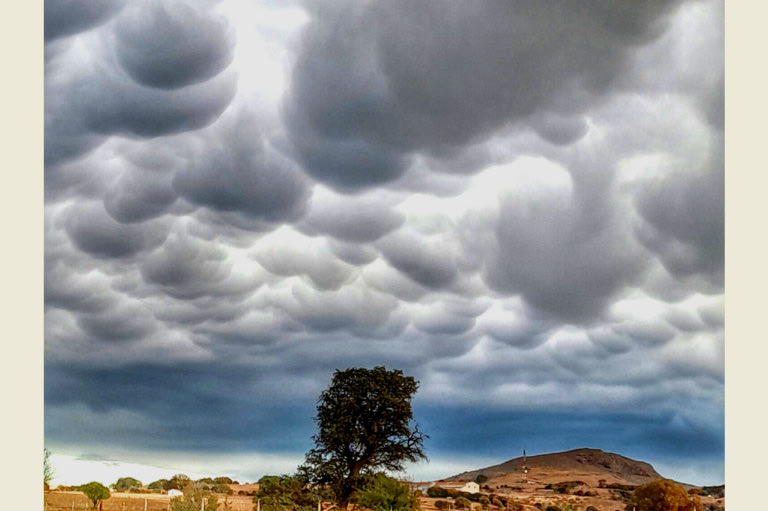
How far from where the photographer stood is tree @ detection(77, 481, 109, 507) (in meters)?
47.7

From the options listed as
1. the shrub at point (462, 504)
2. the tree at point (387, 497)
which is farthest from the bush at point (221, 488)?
the tree at point (387, 497)

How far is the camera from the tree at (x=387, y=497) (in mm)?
28047

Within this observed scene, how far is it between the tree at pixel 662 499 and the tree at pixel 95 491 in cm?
2965

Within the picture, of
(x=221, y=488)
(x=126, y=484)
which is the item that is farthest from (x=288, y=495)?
(x=126, y=484)

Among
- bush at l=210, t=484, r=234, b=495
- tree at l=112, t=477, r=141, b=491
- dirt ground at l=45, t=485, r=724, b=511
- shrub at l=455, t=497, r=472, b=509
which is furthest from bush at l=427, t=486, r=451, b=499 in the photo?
tree at l=112, t=477, r=141, b=491

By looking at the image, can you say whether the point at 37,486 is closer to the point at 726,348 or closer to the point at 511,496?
the point at 726,348

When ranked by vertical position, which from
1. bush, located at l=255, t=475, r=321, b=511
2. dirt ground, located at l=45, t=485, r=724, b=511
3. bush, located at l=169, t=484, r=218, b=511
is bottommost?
dirt ground, located at l=45, t=485, r=724, b=511

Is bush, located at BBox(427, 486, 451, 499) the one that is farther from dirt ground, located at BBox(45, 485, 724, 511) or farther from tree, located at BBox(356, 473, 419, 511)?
tree, located at BBox(356, 473, 419, 511)

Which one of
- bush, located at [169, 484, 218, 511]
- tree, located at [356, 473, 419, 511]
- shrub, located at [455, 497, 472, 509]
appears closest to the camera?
tree, located at [356, 473, 419, 511]

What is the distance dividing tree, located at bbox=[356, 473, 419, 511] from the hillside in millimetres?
25471

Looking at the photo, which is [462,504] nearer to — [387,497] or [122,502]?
[387,497]

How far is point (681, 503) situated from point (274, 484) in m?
19.4

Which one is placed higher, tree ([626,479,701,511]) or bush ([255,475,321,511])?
bush ([255,475,321,511])

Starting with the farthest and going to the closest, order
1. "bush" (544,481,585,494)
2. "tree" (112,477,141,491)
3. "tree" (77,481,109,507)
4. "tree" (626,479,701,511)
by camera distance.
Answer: "tree" (112,477,141,491) → "bush" (544,481,585,494) → "tree" (77,481,109,507) → "tree" (626,479,701,511)
